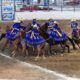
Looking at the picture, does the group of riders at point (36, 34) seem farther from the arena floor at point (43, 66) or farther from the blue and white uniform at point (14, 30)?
the arena floor at point (43, 66)

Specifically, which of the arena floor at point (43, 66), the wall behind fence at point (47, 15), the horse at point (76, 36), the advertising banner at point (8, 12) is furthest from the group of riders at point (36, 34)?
the wall behind fence at point (47, 15)

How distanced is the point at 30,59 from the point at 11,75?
3.33 meters

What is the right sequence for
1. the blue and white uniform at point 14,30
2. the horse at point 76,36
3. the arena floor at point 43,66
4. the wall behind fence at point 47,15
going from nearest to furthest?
the arena floor at point 43,66 < the blue and white uniform at point 14,30 < the horse at point 76,36 < the wall behind fence at point 47,15

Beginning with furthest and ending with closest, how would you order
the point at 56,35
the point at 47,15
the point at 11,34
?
the point at 47,15 < the point at 11,34 < the point at 56,35

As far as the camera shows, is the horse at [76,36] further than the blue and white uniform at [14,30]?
Yes

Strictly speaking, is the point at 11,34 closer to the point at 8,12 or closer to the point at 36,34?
the point at 36,34

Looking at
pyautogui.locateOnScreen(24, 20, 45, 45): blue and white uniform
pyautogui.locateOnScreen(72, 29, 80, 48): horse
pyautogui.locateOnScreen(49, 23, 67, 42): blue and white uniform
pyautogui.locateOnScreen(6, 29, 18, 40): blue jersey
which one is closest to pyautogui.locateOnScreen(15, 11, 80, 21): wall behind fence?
pyautogui.locateOnScreen(72, 29, 80, 48): horse

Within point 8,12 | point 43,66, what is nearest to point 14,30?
point 43,66

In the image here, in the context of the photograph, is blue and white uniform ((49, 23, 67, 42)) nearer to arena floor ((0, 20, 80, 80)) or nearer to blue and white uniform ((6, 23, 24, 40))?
arena floor ((0, 20, 80, 80))

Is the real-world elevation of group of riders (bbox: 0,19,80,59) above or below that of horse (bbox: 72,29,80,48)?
above

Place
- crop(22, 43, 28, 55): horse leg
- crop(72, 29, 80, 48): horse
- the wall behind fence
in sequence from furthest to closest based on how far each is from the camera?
the wall behind fence
crop(72, 29, 80, 48): horse
crop(22, 43, 28, 55): horse leg

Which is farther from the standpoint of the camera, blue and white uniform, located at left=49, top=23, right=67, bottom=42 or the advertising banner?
the advertising banner

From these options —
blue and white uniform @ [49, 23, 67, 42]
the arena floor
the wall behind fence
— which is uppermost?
blue and white uniform @ [49, 23, 67, 42]

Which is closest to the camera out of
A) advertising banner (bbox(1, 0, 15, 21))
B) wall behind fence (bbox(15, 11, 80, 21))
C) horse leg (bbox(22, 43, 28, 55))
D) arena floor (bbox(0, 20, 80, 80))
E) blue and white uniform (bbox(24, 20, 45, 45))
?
arena floor (bbox(0, 20, 80, 80))
